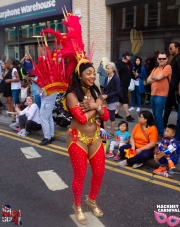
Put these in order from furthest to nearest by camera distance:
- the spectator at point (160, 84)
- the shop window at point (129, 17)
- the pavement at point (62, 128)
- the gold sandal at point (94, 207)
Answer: the shop window at point (129, 17) < the spectator at point (160, 84) < the pavement at point (62, 128) < the gold sandal at point (94, 207)

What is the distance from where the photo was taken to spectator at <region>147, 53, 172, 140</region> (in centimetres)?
597

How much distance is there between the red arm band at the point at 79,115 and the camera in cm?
326

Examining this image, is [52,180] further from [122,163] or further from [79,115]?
[79,115]

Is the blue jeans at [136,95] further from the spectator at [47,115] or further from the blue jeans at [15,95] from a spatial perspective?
the spectator at [47,115]

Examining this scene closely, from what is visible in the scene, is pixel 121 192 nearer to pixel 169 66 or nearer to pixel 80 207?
pixel 80 207

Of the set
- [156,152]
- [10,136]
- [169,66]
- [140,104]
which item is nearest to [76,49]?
[156,152]

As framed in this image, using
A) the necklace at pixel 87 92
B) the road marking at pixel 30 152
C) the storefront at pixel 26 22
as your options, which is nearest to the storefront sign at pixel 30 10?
the storefront at pixel 26 22

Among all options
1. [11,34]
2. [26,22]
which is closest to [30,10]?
[26,22]

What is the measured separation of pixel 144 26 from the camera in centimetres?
1059

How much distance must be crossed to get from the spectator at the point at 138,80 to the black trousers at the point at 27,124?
3489 millimetres

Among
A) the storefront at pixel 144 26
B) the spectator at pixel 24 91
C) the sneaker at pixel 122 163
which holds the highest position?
the storefront at pixel 144 26

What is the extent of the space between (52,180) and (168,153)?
185 cm

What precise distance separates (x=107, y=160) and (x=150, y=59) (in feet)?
19.2

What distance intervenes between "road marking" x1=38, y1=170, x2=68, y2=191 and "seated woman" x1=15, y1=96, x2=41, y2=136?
260 centimetres
